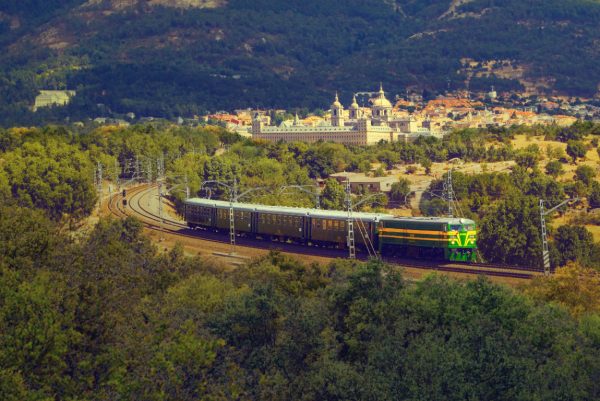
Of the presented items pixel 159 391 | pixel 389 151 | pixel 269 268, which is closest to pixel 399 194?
pixel 389 151

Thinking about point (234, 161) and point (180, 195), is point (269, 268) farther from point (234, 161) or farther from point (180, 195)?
point (234, 161)

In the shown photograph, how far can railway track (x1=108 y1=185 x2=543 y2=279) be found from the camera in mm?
65688

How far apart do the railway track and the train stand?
801 millimetres

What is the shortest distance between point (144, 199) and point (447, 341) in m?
79.5

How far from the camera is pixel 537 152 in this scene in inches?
5655

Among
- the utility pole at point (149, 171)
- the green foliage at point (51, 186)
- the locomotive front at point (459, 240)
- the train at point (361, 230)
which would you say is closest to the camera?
the locomotive front at point (459, 240)

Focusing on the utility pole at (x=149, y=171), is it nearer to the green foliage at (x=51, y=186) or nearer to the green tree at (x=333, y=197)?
the green foliage at (x=51, y=186)

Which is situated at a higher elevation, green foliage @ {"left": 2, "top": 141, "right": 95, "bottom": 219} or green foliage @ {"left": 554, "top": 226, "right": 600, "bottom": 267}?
green foliage @ {"left": 2, "top": 141, "right": 95, "bottom": 219}

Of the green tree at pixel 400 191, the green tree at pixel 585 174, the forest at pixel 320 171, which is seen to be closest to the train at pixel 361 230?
the forest at pixel 320 171

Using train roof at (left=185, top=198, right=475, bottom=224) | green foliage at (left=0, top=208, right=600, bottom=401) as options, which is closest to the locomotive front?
train roof at (left=185, top=198, right=475, bottom=224)

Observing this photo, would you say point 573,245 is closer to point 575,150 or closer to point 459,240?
point 459,240

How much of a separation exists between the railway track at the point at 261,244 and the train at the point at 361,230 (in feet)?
2.63

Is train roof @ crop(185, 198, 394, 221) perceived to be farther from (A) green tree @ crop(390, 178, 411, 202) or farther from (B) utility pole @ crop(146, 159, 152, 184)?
(B) utility pole @ crop(146, 159, 152, 184)

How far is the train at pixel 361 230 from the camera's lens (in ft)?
227
